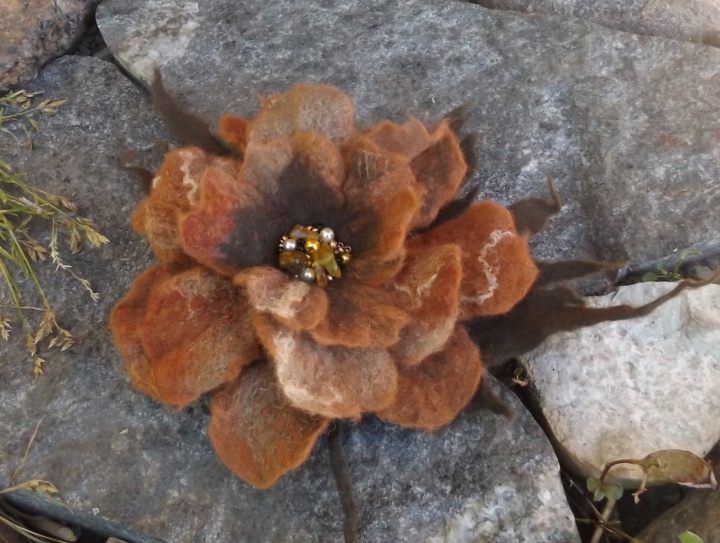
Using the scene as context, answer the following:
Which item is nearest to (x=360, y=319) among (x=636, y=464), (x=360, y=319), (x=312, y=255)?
(x=360, y=319)

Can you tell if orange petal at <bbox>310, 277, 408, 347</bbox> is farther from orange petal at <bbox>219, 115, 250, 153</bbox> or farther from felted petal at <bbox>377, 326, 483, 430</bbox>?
orange petal at <bbox>219, 115, 250, 153</bbox>

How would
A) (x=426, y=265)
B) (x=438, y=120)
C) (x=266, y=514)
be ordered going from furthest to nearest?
(x=438, y=120), (x=266, y=514), (x=426, y=265)

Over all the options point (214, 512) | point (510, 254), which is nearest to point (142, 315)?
point (214, 512)

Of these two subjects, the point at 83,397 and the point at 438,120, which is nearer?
the point at 83,397

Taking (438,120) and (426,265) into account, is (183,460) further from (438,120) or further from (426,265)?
(438,120)

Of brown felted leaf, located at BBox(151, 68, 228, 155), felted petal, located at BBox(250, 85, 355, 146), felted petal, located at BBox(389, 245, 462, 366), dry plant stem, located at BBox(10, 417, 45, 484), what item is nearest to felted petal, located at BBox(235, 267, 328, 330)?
felted petal, located at BBox(389, 245, 462, 366)

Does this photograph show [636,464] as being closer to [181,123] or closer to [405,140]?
[405,140]
